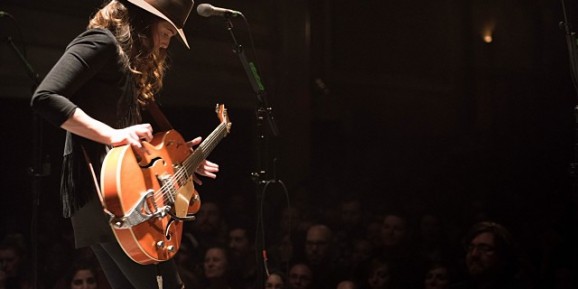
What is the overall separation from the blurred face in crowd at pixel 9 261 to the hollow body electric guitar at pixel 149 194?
2008mm

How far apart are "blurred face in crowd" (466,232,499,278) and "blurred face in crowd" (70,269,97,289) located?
1819mm

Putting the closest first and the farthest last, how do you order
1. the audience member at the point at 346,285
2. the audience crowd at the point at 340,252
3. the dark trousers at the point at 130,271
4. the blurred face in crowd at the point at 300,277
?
1. the dark trousers at the point at 130,271
2. the audience crowd at the point at 340,252
3. the audience member at the point at 346,285
4. the blurred face in crowd at the point at 300,277

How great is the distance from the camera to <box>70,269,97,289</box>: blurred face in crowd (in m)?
3.45

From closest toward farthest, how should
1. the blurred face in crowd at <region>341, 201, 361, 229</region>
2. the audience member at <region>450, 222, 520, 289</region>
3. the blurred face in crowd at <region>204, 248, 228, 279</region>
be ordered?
the audience member at <region>450, 222, 520, 289</region>, the blurred face in crowd at <region>204, 248, 228, 279</region>, the blurred face in crowd at <region>341, 201, 361, 229</region>

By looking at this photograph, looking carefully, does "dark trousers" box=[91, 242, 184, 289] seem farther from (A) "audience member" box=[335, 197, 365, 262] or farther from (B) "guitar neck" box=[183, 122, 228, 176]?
(A) "audience member" box=[335, 197, 365, 262]

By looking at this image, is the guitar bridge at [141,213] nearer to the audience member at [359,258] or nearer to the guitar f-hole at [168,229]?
the guitar f-hole at [168,229]

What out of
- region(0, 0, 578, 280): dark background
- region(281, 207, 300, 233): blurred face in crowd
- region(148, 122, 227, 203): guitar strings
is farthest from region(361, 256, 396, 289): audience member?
region(148, 122, 227, 203): guitar strings

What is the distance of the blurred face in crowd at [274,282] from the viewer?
134 inches

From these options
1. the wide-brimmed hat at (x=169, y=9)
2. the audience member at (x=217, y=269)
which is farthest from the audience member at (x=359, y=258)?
the wide-brimmed hat at (x=169, y=9)

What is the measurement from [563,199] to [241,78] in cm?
186

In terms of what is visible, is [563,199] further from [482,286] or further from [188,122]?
[188,122]

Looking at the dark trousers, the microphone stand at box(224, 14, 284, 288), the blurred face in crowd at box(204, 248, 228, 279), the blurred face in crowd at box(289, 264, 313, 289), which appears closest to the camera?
the dark trousers

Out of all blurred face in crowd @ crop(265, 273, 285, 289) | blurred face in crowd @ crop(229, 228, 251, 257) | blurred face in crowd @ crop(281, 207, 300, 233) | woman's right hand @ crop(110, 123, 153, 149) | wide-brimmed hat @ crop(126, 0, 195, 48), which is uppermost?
wide-brimmed hat @ crop(126, 0, 195, 48)

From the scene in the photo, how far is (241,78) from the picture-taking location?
4.02 meters
